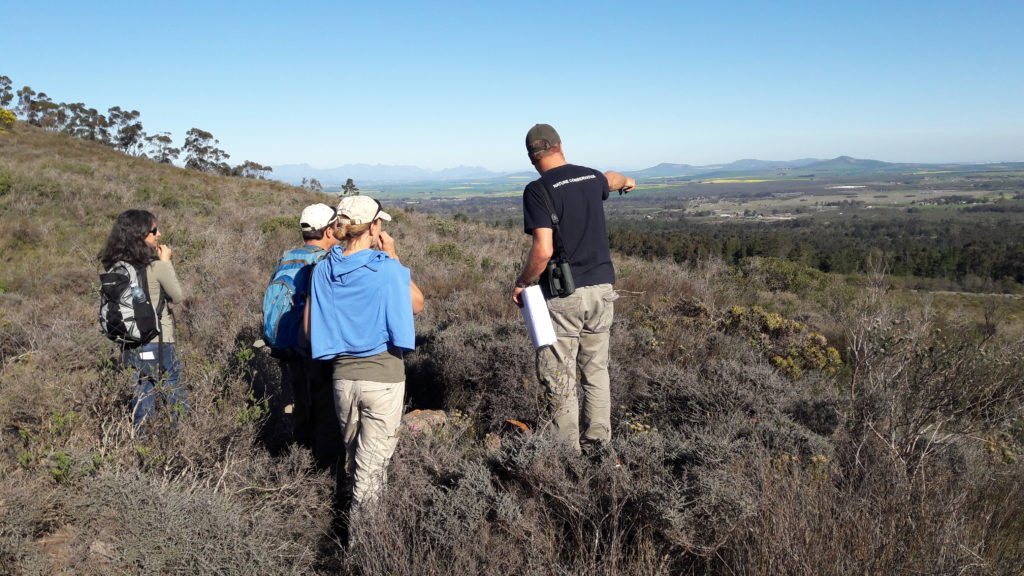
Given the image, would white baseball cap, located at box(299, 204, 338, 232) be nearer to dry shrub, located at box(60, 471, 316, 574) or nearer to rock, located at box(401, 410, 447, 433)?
rock, located at box(401, 410, 447, 433)

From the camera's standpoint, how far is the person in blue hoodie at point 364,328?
2.33m

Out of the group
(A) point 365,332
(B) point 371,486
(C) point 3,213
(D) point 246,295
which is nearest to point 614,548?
(B) point 371,486

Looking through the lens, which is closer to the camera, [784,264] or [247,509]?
[247,509]

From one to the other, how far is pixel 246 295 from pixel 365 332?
476cm

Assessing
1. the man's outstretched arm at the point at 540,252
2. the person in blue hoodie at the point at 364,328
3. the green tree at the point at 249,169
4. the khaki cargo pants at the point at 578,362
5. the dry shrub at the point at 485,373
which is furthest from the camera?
the green tree at the point at 249,169

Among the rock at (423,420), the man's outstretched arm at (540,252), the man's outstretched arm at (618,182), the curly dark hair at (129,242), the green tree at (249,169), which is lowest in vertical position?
the rock at (423,420)

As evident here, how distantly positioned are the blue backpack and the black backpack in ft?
2.29

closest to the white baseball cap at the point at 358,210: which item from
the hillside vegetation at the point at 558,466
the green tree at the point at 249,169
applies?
the hillside vegetation at the point at 558,466

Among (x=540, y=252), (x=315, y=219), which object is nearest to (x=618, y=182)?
(x=540, y=252)

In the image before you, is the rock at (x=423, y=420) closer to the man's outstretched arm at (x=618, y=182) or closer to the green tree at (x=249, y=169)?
the man's outstretched arm at (x=618, y=182)

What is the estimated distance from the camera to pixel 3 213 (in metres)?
10.0

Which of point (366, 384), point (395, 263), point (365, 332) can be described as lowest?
point (366, 384)

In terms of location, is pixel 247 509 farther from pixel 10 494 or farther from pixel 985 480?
pixel 985 480

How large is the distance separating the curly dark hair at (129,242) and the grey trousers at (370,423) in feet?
5.47
